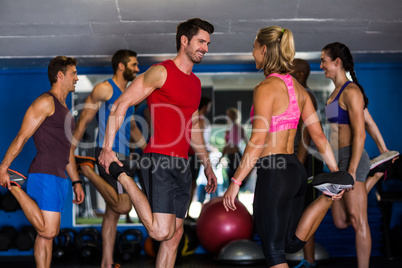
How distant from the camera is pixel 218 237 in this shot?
490 cm

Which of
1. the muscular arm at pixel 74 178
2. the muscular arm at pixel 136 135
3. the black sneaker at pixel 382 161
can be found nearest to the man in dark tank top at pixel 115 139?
the muscular arm at pixel 136 135

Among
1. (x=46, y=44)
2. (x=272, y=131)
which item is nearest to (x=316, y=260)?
(x=272, y=131)

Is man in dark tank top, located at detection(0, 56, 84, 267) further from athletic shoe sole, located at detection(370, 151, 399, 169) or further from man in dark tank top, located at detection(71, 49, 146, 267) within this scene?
athletic shoe sole, located at detection(370, 151, 399, 169)

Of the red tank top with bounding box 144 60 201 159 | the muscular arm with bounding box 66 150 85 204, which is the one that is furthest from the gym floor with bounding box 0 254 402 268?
the red tank top with bounding box 144 60 201 159

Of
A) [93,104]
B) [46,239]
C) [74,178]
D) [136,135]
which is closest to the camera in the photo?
[46,239]

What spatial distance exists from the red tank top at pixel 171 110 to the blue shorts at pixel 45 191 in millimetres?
896

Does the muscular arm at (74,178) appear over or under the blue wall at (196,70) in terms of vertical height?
under

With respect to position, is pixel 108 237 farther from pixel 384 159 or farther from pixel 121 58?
pixel 384 159

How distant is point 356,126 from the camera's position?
3521 millimetres

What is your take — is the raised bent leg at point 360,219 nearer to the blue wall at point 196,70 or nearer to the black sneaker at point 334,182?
the black sneaker at point 334,182

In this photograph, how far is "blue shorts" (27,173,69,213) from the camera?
3516 mm

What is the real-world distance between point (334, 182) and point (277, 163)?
1.37ft

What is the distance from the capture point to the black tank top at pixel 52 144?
11.7ft

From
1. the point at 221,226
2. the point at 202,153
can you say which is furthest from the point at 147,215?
the point at 221,226
